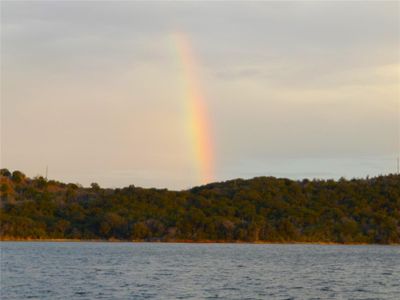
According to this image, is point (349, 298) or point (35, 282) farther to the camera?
point (35, 282)

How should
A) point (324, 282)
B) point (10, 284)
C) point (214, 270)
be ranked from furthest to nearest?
point (214, 270) → point (324, 282) → point (10, 284)

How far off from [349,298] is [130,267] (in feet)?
133

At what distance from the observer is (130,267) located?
4117 inches

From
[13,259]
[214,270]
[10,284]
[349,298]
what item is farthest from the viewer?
[13,259]

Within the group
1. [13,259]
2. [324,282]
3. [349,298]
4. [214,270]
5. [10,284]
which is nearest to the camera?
[349,298]

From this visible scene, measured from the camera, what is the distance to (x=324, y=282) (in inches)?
3369

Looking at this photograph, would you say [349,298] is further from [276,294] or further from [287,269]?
[287,269]

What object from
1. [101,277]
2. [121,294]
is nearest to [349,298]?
[121,294]

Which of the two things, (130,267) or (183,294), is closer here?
(183,294)

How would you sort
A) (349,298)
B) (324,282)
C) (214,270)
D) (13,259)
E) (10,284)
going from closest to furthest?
(349,298) → (10,284) → (324,282) → (214,270) → (13,259)

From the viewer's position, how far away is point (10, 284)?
256ft

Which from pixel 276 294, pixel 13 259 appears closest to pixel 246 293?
pixel 276 294

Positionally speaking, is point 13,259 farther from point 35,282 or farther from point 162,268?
point 35,282

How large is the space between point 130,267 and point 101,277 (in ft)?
53.5
